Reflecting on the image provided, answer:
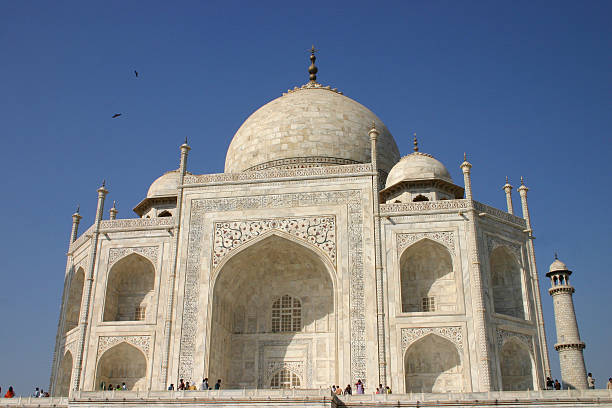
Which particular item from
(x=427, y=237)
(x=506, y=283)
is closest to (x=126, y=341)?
(x=427, y=237)

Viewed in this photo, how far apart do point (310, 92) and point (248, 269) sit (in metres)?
7.93

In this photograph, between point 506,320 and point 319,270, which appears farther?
point 319,270

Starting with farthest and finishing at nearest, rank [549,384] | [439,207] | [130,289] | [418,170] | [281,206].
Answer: [418,170], [130,289], [281,206], [439,207], [549,384]

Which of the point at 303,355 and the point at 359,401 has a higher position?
the point at 303,355

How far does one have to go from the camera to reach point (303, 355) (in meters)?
18.4

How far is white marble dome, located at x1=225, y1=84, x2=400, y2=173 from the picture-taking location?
21.9 m

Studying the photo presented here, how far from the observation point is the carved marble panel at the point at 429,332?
653 inches

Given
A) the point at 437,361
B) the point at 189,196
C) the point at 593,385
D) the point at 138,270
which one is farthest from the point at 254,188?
the point at 593,385

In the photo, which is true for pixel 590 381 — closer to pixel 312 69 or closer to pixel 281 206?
pixel 281 206

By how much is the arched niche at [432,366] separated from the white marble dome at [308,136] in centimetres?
705

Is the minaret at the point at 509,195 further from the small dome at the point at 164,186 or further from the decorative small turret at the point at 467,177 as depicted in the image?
the small dome at the point at 164,186

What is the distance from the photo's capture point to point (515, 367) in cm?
1744

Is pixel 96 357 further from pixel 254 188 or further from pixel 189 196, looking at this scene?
pixel 254 188

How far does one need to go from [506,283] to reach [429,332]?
320cm
